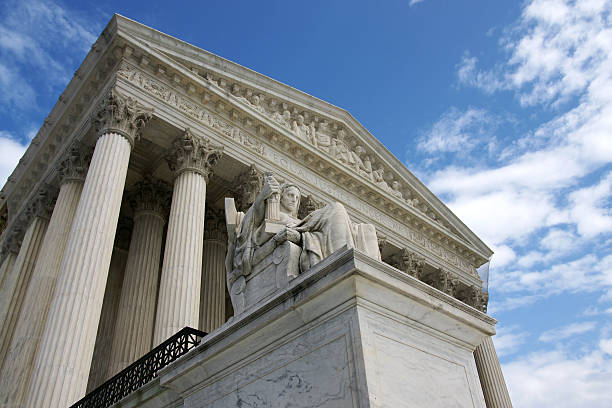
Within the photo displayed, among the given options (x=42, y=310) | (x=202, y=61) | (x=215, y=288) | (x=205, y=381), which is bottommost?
(x=205, y=381)

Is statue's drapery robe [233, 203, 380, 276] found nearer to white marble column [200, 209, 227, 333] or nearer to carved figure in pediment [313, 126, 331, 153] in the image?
white marble column [200, 209, 227, 333]

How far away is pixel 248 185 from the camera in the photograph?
16.4 m

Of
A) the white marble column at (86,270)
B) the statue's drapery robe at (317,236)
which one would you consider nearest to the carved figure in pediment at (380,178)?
the white marble column at (86,270)

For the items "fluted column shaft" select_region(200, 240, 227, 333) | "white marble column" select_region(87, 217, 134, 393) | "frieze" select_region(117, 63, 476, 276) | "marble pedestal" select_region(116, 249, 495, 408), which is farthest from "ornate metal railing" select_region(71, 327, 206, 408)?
"frieze" select_region(117, 63, 476, 276)

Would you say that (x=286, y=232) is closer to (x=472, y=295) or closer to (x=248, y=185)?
(x=248, y=185)

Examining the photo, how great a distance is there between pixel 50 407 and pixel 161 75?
9890 millimetres

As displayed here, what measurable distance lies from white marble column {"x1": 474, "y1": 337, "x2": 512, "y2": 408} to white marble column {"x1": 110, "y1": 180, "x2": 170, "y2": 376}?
15.3 meters

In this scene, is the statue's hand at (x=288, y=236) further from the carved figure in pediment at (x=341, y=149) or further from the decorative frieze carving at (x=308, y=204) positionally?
the carved figure in pediment at (x=341, y=149)

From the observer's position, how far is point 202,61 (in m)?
16.8

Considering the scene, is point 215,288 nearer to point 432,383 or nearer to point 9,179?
point 9,179

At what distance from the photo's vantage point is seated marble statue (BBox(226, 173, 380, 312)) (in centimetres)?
511

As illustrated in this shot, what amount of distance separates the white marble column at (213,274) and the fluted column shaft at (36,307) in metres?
4.87

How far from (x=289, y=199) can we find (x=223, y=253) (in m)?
12.2

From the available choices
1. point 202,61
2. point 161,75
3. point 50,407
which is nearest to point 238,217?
point 50,407
